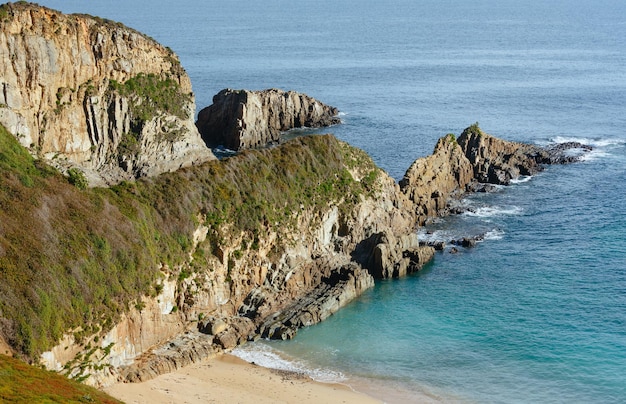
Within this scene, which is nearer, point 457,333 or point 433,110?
point 457,333

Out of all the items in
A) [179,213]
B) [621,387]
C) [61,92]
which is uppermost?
[61,92]

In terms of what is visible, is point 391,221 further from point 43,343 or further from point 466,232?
point 43,343

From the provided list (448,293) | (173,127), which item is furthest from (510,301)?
(173,127)

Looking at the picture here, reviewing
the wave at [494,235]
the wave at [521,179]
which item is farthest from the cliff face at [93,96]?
the wave at [521,179]

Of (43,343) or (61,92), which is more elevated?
(61,92)

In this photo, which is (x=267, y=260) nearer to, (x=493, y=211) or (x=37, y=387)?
(x=37, y=387)

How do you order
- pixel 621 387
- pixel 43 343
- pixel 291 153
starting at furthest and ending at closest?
1. pixel 291 153
2. pixel 621 387
3. pixel 43 343

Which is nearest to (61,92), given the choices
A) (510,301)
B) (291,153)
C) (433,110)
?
(291,153)

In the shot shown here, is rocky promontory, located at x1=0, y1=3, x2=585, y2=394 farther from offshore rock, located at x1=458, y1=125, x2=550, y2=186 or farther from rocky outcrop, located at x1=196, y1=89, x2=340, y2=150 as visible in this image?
rocky outcrop, located at x1=196, y1=89, x2=340, y2=150

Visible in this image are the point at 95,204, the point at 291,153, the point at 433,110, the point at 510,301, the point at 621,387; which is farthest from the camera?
the point at 433,110
